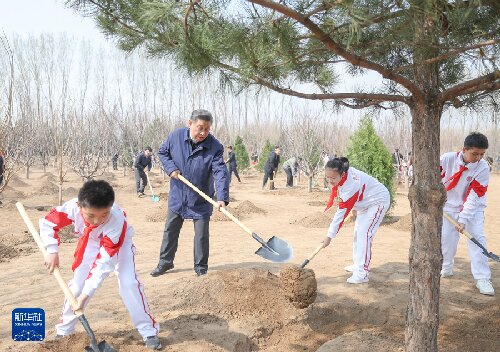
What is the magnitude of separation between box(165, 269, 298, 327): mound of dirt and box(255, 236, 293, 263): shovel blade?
265mm

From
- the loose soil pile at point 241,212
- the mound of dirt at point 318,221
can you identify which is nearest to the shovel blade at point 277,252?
the mound of dirt at point 318,221

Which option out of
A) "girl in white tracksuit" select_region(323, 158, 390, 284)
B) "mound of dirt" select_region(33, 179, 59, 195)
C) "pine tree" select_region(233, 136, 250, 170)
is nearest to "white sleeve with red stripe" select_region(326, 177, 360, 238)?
"girl in white tracksuit" select_region(323, 158, 390, 284)

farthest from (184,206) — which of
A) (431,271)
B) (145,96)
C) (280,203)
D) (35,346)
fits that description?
(145,96)

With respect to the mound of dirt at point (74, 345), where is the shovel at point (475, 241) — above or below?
above

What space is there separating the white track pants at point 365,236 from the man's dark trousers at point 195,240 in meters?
1.45

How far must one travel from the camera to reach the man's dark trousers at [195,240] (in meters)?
4.33

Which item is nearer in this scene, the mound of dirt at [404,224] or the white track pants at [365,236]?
the white track pants at [365,236]

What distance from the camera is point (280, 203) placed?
483 inches

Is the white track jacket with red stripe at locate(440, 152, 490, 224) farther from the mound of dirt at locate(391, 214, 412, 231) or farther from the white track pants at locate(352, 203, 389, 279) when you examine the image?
the mound of dirt at locate(391, 214, 412, 231)

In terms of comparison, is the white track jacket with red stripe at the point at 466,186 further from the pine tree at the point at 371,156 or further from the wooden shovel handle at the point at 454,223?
the pine tree at the point at 371,156

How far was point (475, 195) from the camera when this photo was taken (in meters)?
4.39

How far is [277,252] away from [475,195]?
206 centimetres

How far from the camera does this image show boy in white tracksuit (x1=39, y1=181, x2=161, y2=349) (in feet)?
8.39

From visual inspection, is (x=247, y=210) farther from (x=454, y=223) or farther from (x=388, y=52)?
(x=388, y=52)
